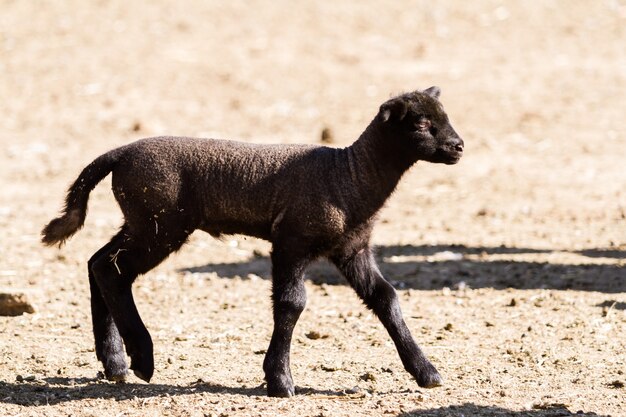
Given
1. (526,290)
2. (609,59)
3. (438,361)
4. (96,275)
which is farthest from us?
(609,59)

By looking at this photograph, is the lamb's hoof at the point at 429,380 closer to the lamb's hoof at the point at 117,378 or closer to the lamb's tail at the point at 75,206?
the lamb's hoof at the point at 117,378

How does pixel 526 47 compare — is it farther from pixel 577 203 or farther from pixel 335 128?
pixel 577 203

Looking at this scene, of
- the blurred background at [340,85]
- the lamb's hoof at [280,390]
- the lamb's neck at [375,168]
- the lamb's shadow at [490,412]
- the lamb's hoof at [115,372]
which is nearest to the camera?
the lamb's shadow at [490,412]

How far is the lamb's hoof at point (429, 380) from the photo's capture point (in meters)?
7.07

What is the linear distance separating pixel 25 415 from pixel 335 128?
11571 mm

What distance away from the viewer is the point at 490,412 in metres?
6.52

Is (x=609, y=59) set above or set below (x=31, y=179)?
above

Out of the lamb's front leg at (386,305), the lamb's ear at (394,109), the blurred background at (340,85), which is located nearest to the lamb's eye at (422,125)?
the lamb's ear at (394,109)

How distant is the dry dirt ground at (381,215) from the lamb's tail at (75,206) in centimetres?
90

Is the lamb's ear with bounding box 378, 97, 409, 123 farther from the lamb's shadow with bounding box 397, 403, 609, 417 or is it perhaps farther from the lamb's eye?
the lamb's shadow with bounding box 397, 403, 609, 417

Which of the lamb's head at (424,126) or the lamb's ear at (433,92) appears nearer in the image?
the lamb's head at (424,126)

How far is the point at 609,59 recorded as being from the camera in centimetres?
2034

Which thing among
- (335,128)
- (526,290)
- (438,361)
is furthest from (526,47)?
(438,361)

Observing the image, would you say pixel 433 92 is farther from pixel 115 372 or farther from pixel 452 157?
pixel 115 372
